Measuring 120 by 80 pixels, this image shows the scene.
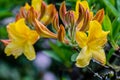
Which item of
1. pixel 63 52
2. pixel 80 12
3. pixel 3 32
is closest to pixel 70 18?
pixel 80 12

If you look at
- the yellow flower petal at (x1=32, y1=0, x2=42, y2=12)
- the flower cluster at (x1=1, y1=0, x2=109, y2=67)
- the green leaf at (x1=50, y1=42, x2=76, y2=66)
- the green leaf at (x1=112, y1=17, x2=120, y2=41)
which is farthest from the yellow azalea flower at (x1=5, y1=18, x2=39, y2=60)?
the green leaf at (x1=50, y1=42, x2=76, y2=66)

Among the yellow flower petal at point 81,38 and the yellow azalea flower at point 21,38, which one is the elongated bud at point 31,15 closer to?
the yellow azalea flower at point 21,38

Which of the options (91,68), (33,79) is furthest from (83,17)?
(33,79)

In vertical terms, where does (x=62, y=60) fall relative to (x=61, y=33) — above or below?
below

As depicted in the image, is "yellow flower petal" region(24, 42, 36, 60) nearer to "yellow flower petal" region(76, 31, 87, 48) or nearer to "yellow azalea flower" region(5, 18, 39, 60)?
"yellow azalea flower" region(5, 18, 39, 60)

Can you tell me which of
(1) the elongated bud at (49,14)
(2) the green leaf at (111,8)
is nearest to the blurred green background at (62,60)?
(2) the green leaf at (111,8)

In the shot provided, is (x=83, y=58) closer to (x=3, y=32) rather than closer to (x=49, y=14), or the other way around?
(x=49, y=14)

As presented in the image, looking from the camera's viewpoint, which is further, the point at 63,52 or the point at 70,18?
the point at 63,52
